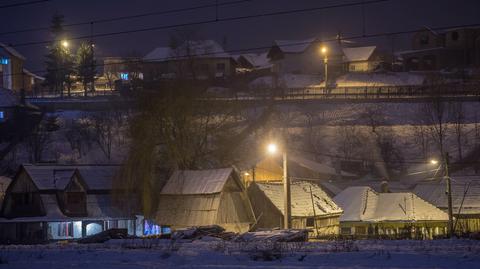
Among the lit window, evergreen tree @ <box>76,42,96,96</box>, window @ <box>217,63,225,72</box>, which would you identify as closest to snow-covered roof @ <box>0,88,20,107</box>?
evergreen tree @ <box>76,42,96,96</box>

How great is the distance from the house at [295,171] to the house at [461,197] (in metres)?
11.9

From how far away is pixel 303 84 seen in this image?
102m

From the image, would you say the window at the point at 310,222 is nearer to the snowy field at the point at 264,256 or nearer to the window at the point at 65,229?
the window at the point at 65,229

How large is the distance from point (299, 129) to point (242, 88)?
18162 mm

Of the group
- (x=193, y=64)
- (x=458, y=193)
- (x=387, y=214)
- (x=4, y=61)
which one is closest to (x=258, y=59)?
(x=193, y=64)

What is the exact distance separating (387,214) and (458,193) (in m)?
8.47

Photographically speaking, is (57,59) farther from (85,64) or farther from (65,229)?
(65,229)

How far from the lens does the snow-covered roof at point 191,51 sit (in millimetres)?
111806

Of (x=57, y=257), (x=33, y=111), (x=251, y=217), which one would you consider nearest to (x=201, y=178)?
(x=251, y=217)

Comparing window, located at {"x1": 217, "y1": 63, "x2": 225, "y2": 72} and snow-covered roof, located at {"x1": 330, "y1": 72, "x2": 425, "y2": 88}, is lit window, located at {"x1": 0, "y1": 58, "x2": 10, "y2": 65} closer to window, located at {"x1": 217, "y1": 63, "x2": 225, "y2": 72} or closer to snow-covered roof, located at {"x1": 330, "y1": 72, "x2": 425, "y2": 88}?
window, located at {"x1": 217, "y1": 63, "x2": 225, "y2": 72}

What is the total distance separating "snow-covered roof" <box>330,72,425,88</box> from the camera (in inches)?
3856

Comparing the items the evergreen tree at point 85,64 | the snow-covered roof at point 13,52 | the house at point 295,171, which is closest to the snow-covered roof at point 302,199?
the house at point 295,171

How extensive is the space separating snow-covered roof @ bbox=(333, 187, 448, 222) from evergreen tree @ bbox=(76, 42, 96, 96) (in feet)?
184

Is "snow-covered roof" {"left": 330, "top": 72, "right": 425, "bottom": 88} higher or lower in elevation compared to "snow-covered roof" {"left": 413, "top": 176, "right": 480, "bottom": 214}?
higher
